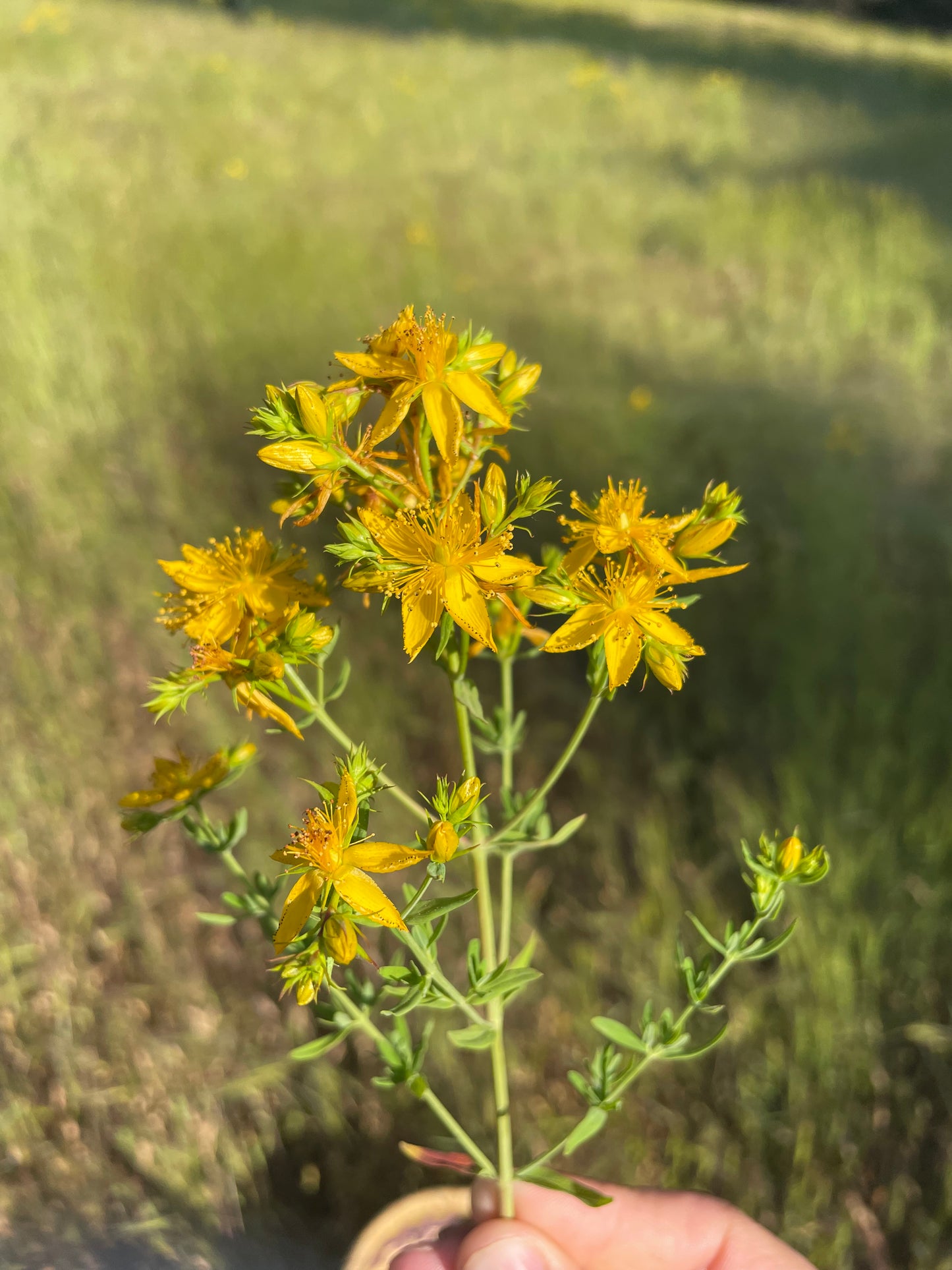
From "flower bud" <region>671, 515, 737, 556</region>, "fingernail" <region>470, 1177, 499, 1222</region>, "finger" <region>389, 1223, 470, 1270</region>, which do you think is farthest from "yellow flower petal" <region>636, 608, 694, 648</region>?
"finger" <region>389, 1223, 470, 1270</region>

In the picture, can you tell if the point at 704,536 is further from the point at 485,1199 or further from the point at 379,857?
the point at 485,1199

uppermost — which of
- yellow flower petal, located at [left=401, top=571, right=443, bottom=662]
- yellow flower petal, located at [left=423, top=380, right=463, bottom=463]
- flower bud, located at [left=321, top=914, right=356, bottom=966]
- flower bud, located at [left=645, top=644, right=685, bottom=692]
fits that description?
yellow flower petal, located at [left=423, top=380, right=463, bottom=463]

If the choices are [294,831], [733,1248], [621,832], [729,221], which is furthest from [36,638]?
[729,221]

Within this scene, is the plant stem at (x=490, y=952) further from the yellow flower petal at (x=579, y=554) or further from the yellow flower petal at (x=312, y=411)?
the yellow flower petal at (x=312, y=411)

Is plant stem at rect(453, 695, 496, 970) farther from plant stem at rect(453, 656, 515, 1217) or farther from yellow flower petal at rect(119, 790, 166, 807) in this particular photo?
yellow flower petal at rect(119, 790, 166, 807)

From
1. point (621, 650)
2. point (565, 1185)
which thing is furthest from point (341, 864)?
point (565, 1185)
